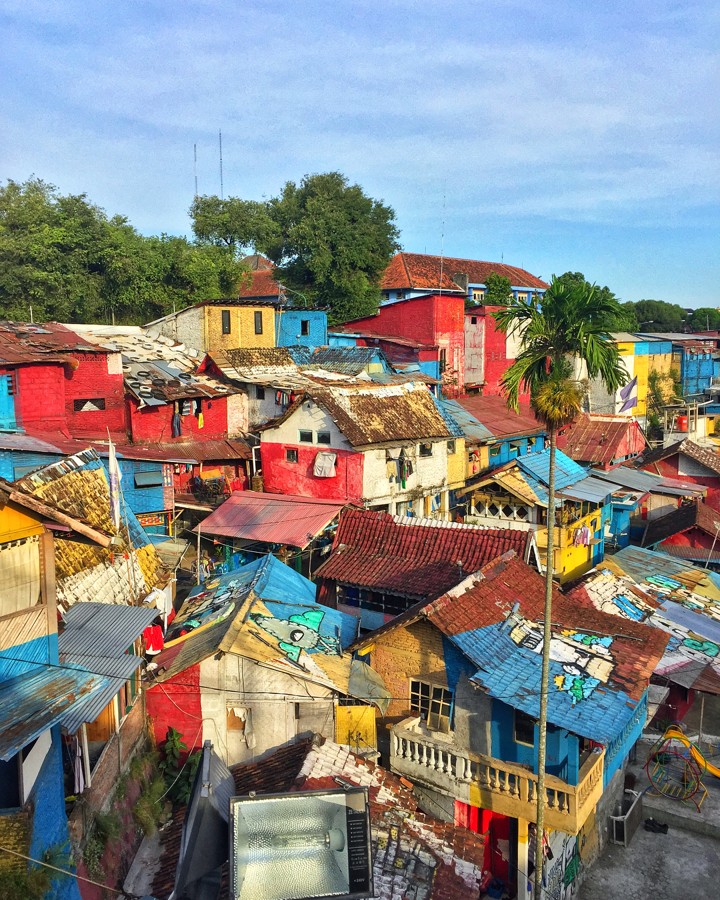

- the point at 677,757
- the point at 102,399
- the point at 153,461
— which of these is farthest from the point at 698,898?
the point at 102,399

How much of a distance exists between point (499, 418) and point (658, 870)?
22.4 meters

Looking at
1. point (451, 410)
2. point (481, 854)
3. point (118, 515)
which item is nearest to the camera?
point (481, 854)

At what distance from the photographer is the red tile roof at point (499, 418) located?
3436cm

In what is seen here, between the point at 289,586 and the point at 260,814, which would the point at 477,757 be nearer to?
the point at 260,814

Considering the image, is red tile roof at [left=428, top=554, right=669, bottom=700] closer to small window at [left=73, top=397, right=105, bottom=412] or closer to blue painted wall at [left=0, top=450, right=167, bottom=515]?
blue painted wall at [left=0, top=450, right=167, bottom=515]

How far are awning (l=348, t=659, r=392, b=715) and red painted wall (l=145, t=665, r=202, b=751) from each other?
3.03 meters

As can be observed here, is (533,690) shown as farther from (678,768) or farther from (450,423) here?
(450,423)

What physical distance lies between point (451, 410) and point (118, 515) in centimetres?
1925

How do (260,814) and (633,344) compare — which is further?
(633,344)

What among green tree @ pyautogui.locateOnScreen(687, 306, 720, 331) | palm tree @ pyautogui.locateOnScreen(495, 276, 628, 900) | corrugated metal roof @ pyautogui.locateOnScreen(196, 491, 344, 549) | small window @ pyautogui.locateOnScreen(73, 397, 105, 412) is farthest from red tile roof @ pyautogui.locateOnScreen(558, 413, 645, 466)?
green tree @ pyautogui.locateOnScreen(687, 306, 720, 331)

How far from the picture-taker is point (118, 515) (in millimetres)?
18062

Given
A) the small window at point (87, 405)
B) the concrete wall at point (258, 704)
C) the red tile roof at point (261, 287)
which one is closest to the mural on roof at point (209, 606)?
the concrete wall at point (258, 704)

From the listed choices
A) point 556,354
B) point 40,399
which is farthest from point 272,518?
point 556,354

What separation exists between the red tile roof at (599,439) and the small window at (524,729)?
23284 mm
